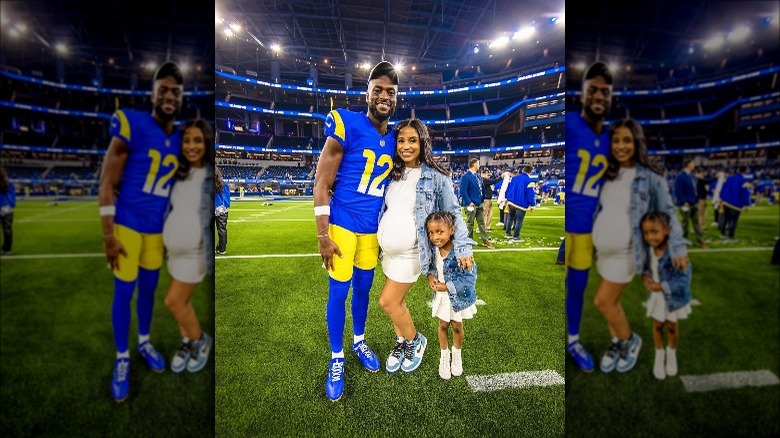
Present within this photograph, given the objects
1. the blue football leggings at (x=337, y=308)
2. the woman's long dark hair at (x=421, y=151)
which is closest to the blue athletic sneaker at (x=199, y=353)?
the blue football leggings at (x=337, y=308)

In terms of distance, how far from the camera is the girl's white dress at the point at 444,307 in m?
1.76

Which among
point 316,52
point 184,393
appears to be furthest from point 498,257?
point 184,393

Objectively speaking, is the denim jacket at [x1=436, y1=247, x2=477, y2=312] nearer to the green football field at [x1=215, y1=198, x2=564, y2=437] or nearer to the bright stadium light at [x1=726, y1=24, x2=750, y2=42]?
the green football field at [x1=215, y1=198, x2=564, y2=437]

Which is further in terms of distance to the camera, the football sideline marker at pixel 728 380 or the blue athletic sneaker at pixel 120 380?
the football sideline marker at pixel 728 380

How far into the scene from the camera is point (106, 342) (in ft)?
4.07

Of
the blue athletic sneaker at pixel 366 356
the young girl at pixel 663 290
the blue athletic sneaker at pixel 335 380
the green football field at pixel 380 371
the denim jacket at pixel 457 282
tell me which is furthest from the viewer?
the blue athletic sneaker at pixel 366 356

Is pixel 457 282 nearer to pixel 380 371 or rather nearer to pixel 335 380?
pixel 380 371

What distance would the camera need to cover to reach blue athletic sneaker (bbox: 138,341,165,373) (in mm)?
1239

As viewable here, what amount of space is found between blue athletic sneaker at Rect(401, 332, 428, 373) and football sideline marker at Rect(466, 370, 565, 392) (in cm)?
33

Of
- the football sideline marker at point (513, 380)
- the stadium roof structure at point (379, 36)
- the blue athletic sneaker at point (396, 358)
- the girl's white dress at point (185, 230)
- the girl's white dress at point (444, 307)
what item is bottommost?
the football sideline marker at point (513, 380)

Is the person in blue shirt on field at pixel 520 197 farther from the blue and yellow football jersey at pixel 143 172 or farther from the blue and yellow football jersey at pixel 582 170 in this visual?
the blue and yellow football jersey at pixel 143 172

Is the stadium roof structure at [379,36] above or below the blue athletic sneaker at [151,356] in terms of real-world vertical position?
above

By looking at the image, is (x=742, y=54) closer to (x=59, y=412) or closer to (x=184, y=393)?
(x=184, y=393)

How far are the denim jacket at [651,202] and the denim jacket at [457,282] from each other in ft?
2.63
